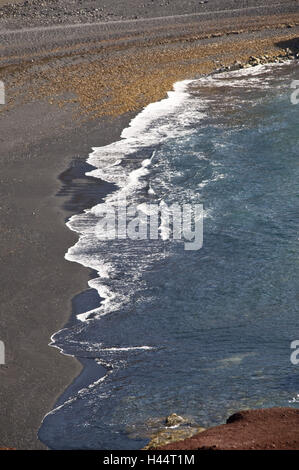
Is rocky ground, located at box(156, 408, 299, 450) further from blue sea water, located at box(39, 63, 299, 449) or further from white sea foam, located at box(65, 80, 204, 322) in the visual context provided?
white sea foam, located at box(65, 80, 204, 322)

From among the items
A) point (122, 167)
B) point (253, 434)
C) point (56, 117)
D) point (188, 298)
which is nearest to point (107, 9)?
point (56, 117)

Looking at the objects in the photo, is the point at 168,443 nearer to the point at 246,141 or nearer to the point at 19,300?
the point at 19,300

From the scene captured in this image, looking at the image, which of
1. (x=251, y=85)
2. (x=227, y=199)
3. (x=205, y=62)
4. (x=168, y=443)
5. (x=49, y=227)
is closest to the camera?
(x=168, y=443)

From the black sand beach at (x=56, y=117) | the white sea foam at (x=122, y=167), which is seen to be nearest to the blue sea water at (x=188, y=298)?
the white sea foam at (x=122, y=167)

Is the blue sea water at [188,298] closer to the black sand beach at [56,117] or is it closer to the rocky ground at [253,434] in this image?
the black sand beach at [56,117]
